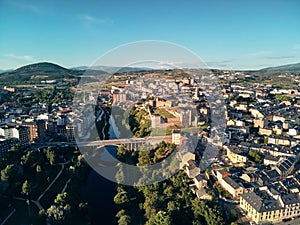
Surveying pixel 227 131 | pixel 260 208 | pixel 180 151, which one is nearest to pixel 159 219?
pixel 260 208

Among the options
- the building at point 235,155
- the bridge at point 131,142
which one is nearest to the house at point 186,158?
the building at point 235,155

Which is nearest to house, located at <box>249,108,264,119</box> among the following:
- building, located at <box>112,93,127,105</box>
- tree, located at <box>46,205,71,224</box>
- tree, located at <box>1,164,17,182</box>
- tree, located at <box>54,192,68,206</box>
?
building, located at <box>112,93,127,105</box>

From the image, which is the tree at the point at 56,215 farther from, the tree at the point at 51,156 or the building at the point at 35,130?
the building at the point at 35,130

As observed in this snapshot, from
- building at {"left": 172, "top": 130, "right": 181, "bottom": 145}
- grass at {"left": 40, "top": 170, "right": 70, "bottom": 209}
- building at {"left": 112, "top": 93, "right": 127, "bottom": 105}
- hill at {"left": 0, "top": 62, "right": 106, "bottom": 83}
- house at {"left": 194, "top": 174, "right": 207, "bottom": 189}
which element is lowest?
grass at {"left": 40, "top": 170, "right": 70, "bottom": 209}

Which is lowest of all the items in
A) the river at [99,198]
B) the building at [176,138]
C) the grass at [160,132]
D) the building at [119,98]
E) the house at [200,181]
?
the river at [99,198]

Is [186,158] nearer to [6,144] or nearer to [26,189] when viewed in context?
[26,189]

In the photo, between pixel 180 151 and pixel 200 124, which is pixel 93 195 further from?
pixel 200 124

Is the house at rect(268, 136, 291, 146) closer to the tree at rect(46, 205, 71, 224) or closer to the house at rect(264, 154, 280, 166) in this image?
the house at rect(264, 154, 280, 166)

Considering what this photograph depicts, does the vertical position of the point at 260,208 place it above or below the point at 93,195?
above
